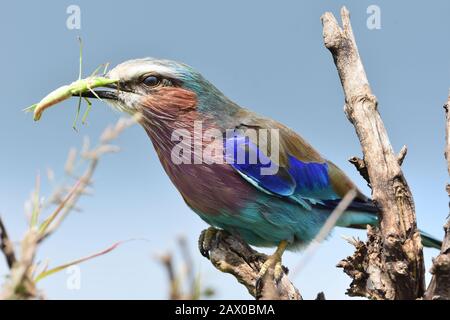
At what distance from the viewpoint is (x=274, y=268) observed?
459cm

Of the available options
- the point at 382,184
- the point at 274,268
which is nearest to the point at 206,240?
Answer: the point at 274,268

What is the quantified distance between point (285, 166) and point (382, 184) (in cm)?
115

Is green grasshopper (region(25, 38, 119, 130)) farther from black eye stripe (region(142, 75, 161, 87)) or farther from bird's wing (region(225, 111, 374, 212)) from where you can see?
bird's wing (region(225, 111, 374, 212))

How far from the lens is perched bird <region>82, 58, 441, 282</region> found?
4738mm

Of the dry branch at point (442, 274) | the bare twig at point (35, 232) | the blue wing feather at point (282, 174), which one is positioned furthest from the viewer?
the blue wing feather at point (282, 174)

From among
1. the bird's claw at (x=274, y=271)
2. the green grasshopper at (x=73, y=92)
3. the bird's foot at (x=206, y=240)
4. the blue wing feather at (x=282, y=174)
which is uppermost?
the green grasshopper at (x=73, y=92)

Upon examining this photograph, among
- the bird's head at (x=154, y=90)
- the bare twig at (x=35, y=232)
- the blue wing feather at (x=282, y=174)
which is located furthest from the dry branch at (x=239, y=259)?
the bare twig at (x=35, y=232)

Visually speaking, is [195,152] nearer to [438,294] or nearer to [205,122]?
[205,122]

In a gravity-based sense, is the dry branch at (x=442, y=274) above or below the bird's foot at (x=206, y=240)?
below

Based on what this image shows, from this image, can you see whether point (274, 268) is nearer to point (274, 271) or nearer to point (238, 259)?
point (274, 271)

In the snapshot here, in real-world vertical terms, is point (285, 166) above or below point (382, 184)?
above

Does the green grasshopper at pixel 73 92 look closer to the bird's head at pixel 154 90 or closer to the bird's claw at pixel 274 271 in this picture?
the bird's head at pixel 154 90

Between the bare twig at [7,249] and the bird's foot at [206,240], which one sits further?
the bird's foot at [206,240]

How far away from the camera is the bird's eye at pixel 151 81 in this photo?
4832 millimetres
